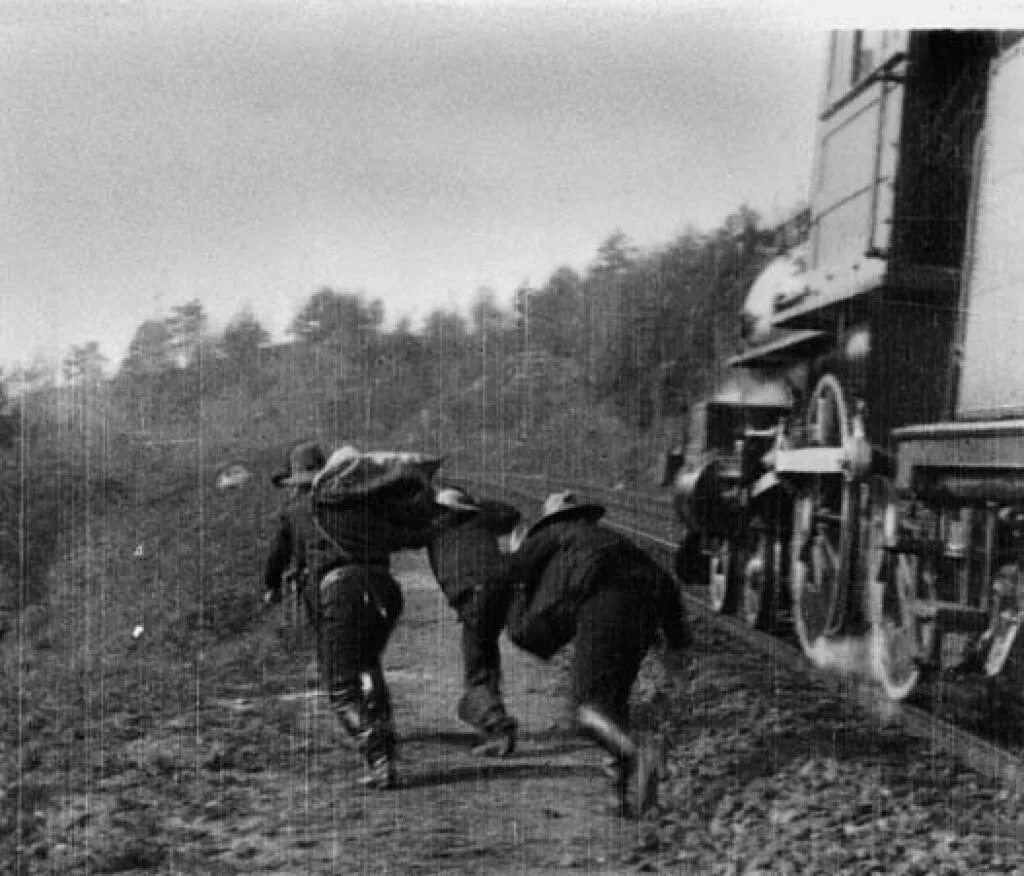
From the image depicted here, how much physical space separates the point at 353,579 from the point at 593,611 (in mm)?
781

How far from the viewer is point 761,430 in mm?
4961

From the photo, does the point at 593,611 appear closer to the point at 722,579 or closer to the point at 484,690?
the point at 484,690

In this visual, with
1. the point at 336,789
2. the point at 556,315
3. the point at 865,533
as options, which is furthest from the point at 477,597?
the point at 865,533

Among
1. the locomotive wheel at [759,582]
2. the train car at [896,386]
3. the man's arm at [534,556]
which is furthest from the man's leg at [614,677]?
the locomotive wheel at [759,582]

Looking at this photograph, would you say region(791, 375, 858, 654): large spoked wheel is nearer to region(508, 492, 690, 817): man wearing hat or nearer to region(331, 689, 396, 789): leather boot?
region(508, 492, 690, 817): man wearing hat

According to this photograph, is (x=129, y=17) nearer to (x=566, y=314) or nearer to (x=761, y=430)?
(x=566, y=314)

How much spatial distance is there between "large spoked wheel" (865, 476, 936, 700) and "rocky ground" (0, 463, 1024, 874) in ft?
1.07

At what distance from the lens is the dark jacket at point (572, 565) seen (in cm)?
401

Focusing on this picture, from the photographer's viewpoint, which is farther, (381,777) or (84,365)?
(84,365)

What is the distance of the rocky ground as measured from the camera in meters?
3.75

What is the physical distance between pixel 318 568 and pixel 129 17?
190 centimetres

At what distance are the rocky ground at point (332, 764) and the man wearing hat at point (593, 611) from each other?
9 cm

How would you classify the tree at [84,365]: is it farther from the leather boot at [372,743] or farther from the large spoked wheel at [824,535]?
the large spoked wheel at [824,535]

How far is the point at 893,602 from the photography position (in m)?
4.61
